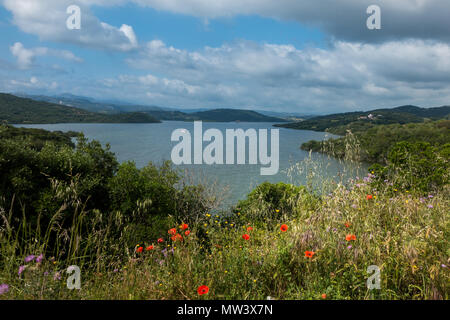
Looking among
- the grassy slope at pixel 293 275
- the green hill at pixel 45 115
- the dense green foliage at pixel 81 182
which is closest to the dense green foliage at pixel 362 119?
the dense green foliage at pixel 81 182

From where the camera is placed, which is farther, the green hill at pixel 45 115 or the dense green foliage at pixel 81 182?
the green hill at pixel 45 115

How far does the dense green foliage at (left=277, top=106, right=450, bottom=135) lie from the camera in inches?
3180

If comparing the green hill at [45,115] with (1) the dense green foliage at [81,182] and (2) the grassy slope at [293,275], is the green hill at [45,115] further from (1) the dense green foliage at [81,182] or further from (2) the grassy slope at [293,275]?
(2) the grassy slope at [293,275]

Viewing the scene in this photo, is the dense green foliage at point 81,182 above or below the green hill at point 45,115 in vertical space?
below

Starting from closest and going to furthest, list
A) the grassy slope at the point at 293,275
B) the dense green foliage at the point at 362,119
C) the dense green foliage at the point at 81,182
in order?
the grassy slope at the point at 293,275 < the dense green foliage at the point at 81,182 < the dense green foliage at the point at 362,119

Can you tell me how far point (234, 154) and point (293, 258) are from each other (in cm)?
3929

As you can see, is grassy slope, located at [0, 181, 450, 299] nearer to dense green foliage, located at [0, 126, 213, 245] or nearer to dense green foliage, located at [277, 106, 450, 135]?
dense green foliage, located at [0, 126, 213, 245]

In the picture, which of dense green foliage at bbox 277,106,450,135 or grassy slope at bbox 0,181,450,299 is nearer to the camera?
grassy slope at bbox 0,181,450,299

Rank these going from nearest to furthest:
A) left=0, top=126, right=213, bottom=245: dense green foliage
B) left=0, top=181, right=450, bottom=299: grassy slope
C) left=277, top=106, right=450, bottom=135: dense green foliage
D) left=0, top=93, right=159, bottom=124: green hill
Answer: left=0, top=181, right=450, bottom=299: grassy slope → left=0, top=126, right=213, bottom=245: dense green foliage → left=277, top=106, right=450, bottom=135: dense green foliage → left=0, top=93, right=159, bottom=124: green hill

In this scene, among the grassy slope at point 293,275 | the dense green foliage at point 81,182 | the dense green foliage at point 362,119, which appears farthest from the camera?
the dense green foliage at point 362,119

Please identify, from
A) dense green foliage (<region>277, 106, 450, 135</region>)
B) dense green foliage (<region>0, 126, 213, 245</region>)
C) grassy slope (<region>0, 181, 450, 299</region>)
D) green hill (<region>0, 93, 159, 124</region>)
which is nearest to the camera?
grassy slope (<region>0, 181, 450, 299</region>)

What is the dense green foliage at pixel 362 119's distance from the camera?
80781mm

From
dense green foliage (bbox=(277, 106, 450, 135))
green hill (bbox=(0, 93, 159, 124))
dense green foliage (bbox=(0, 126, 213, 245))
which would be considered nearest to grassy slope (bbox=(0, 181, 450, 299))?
dense green foliage (bbox=(0, 126, 213, 245))
